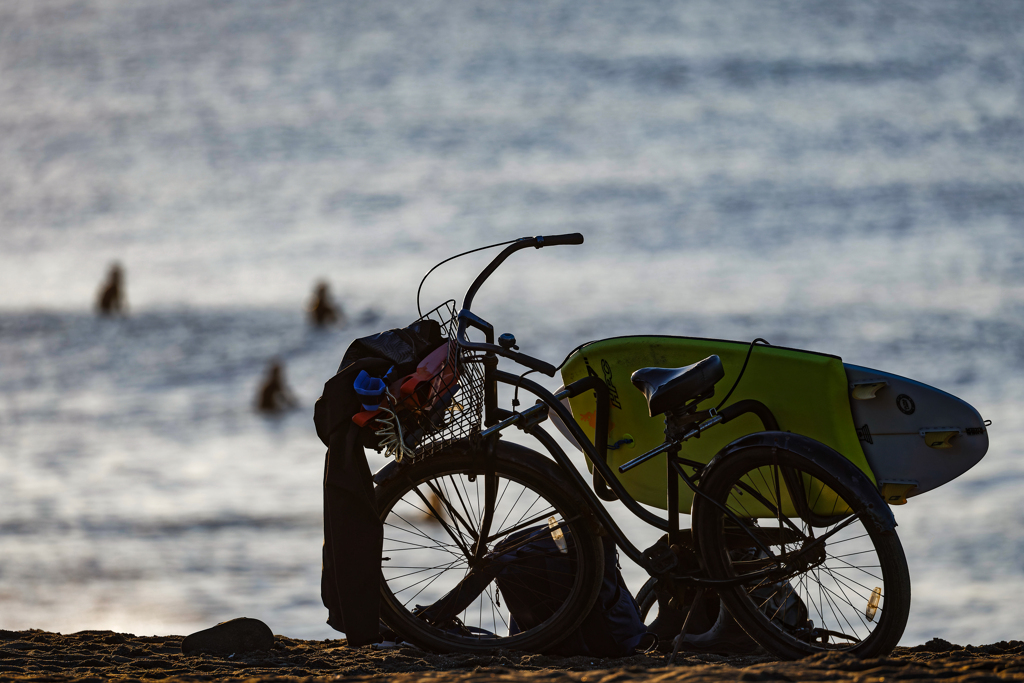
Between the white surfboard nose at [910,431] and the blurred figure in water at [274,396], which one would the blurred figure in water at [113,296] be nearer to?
the blurred figure in water at [274,396]

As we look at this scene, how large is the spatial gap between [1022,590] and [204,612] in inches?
292

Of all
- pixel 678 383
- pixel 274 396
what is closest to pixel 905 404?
pixel 678 383

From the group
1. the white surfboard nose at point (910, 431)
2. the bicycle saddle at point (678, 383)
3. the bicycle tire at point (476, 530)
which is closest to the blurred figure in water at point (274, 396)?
the bicycle tire at point (476, 530)

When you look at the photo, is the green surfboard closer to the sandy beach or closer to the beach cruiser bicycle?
the beach cruiser bicycle

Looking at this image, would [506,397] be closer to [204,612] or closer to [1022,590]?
[204,612]

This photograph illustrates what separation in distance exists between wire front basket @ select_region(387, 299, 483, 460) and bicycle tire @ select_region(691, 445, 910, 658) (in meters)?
0.94

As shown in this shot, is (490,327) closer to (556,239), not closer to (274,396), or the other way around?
(556,239)

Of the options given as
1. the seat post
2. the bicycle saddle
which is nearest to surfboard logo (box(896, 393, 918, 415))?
the bicycle saddle

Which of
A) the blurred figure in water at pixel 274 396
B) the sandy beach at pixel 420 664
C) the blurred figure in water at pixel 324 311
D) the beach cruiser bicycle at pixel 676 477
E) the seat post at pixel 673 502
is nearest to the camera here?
the sandy beach at pixel 420 664

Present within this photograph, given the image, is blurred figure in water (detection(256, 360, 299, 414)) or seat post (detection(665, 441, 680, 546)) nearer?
seat post (detection(665, 441, 680, 546))

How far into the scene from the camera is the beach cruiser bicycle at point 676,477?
3.85 meters

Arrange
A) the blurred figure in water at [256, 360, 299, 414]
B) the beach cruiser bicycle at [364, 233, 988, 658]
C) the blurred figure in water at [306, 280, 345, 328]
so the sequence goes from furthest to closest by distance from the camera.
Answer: the blurred figure in water at [306, 280, 345, 328]
the blurred figure in water at [256, 360, 299, 414]
the beach cruiser bicycle at [364, 233, 988, 658]

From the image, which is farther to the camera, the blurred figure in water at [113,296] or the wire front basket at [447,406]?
the blurred figure in water at [113,296]

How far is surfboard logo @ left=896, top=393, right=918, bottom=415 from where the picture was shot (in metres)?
3.97
